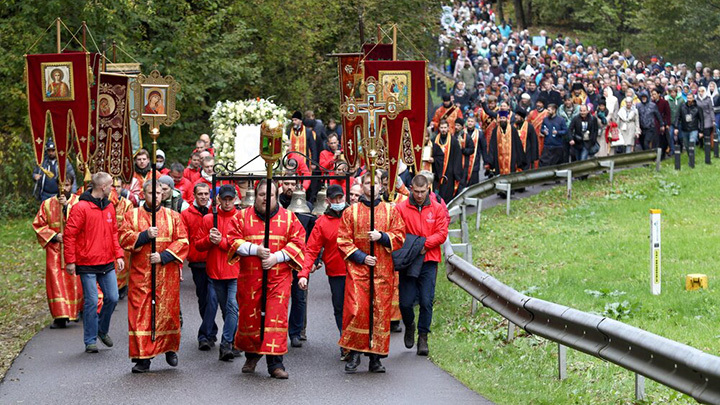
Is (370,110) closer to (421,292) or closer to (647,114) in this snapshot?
(421,292)

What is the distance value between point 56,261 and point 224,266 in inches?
118

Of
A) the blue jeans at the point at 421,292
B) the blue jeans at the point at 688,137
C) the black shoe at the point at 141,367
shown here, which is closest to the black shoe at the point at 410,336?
the blue jeans at the point at 421,292

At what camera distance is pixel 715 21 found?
1874 inches

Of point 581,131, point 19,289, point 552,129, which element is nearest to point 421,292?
point 19,289

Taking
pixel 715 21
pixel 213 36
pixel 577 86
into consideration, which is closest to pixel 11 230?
pixel 213 36

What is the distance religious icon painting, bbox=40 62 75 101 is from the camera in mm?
15219

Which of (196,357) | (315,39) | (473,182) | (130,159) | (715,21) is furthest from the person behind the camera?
(715,21)

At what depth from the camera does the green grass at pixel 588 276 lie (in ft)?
37.4

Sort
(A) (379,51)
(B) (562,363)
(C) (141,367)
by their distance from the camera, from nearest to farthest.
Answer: (B) (562,363)
(C) (141,367)
(A) (379,51)

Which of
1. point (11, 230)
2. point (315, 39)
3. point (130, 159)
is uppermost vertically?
point (315, 39)

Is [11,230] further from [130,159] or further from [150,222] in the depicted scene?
[150,222]

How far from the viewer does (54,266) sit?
50.2 ft

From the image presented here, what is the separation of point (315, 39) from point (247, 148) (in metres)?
11.6

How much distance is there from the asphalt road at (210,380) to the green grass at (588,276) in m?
0.49
